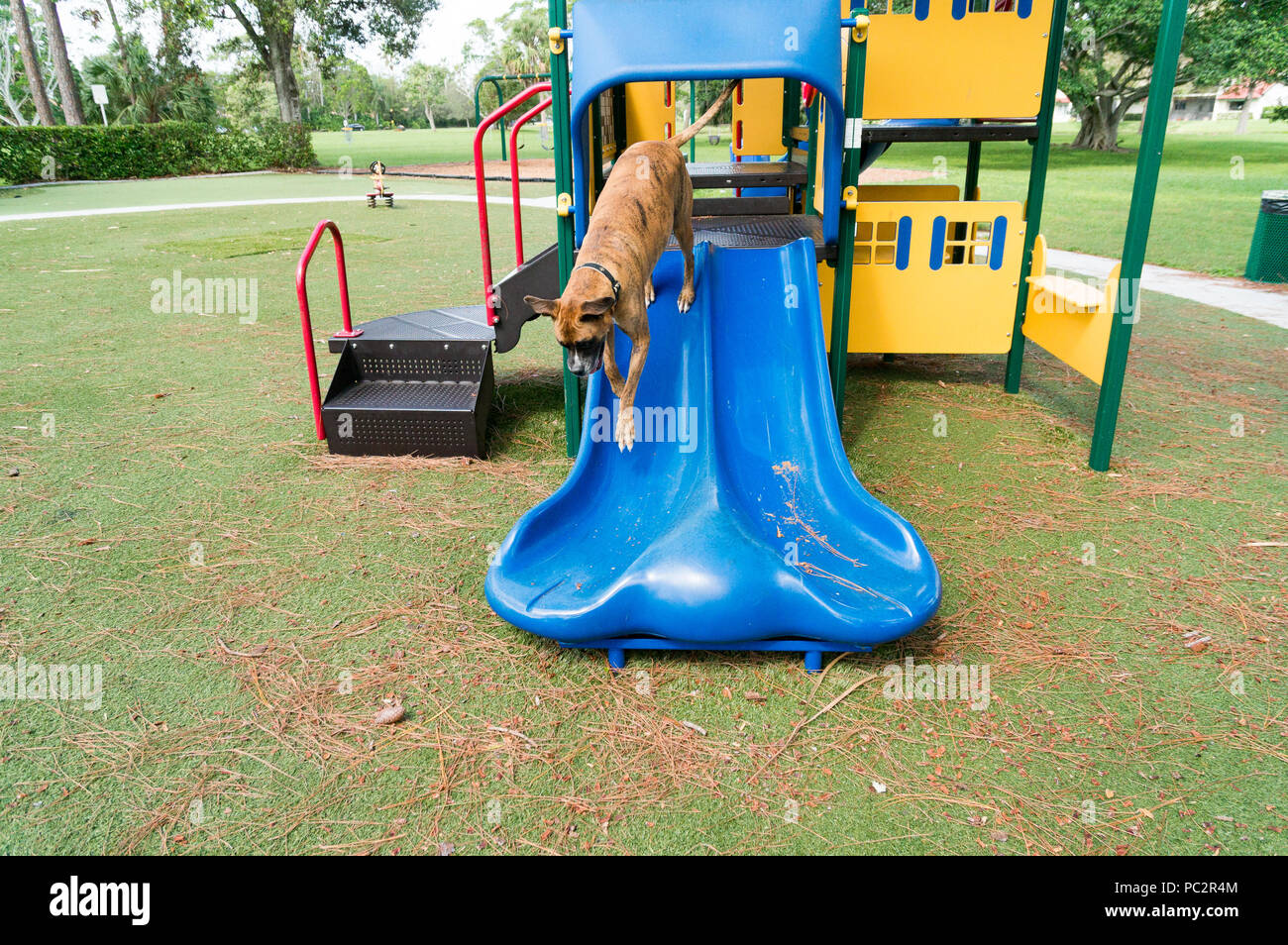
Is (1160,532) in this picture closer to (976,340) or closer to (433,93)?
(976,340)

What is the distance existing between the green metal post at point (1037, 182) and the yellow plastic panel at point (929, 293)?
0.38 feet

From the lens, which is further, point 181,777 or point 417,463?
point 417,463

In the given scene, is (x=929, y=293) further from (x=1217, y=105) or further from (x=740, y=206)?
(x=1217, y=105)

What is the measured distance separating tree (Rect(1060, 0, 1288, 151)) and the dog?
23864 mm

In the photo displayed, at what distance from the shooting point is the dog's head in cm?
302

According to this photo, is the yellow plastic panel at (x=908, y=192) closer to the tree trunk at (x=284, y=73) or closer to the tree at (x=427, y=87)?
the tree trunk at (x=284, y=73)

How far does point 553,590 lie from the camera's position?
10.8 feet

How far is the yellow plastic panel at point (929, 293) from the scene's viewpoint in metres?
5.90

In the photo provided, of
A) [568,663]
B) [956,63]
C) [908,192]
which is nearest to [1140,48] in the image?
[908,192]

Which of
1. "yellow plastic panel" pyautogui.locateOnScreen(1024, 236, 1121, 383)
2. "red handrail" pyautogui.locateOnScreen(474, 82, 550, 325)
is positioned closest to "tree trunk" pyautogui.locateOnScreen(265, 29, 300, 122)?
"red handrail" pyautogui.locateOnScreen(474, 82, 550, 325)

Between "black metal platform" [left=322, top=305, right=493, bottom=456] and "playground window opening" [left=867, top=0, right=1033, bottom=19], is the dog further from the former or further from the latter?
"playground window opening" [left=867, top=0, right=1033, bottom=19]

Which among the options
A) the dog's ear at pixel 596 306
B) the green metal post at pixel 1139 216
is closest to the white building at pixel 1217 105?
the green metal post at pixel 1139 216

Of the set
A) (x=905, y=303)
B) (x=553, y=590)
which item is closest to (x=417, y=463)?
(x=553, y=590)
